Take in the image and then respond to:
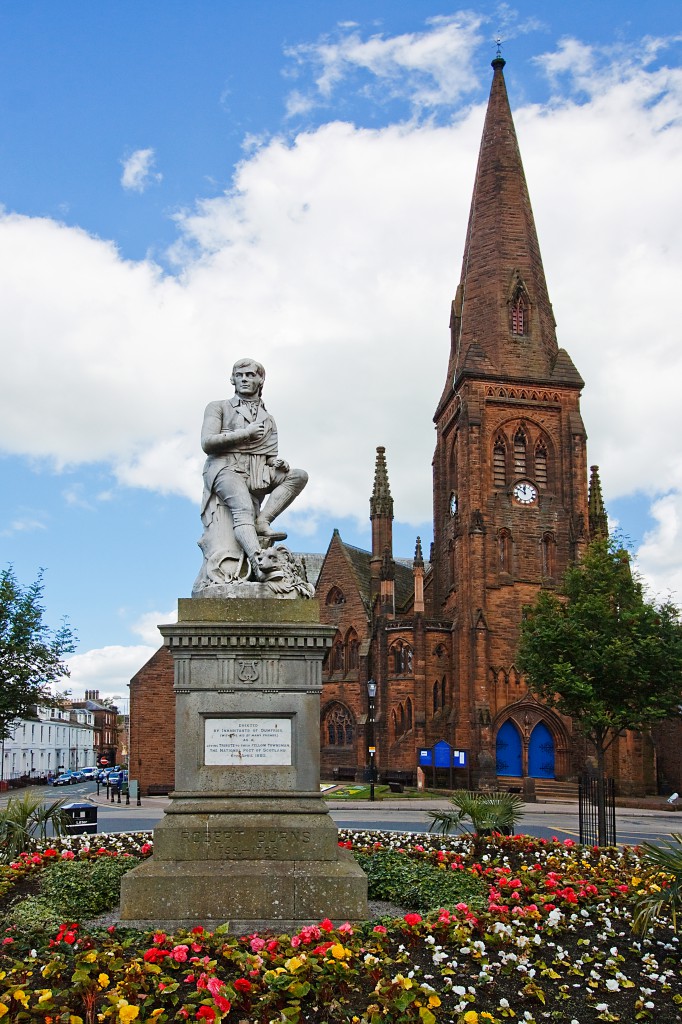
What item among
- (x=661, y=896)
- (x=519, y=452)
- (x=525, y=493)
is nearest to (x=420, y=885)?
(x=661, y=896)

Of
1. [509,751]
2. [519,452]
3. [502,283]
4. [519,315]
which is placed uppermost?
[502,283]

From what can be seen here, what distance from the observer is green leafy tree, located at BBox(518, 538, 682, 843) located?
83.8 feet

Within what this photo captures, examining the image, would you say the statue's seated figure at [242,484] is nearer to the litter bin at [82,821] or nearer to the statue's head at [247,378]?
the statue's head at [247,378]

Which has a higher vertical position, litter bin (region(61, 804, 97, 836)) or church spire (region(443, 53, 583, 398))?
church spire (region(443, 53, 583, 398))

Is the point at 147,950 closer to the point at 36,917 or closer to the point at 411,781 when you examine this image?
the point at 36,917

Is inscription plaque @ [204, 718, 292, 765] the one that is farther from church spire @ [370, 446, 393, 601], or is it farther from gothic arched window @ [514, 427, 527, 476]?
church spire @ [370, 446, 393, 601]

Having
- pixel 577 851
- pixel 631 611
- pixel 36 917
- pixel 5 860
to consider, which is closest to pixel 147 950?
pixel 36 917

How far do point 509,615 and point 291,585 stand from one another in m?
43.1

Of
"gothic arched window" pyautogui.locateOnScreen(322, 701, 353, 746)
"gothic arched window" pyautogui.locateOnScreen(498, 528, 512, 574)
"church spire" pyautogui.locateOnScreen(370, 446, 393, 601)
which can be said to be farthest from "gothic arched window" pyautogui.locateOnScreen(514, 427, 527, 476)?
"gothic arched window" pyautogui.locateOnScreen(322, 701, 353, 746)

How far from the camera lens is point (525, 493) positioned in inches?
2116

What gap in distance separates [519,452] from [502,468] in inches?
55.0

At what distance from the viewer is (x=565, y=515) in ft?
176

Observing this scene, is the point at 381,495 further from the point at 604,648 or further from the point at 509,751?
the point at 604,648

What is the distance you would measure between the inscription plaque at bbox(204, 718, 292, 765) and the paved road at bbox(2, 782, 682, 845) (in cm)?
1481
